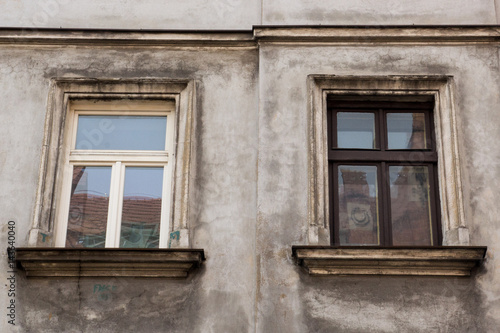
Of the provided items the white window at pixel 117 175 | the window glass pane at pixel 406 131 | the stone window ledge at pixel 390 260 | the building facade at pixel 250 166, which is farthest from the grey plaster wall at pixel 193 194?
the window glass pane at pixel 406 131

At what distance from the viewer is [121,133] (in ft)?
31.7

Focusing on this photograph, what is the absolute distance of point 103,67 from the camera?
9.70 meters

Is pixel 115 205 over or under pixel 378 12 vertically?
under

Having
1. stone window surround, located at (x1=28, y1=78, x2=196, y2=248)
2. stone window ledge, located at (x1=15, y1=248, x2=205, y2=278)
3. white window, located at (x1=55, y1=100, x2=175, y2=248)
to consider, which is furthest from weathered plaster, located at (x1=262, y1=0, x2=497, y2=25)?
stone window ledge, located at (x1=15, y1=248, x2=205, y2=278)

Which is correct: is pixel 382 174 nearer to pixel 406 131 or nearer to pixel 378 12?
pixel 406 131

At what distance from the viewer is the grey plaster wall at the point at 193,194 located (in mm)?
8484

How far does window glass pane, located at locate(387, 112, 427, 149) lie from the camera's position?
9.46m

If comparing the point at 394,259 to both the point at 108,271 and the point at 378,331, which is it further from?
the point at 108,271

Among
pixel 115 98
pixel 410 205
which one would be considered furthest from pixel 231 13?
pixel 410 205

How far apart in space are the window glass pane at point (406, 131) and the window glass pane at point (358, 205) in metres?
0.43

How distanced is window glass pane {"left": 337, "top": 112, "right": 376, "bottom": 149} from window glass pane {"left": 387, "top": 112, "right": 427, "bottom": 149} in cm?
21

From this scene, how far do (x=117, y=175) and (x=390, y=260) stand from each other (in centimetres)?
318

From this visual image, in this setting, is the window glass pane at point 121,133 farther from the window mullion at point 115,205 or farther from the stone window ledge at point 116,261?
the stone window ledge at point 116,261

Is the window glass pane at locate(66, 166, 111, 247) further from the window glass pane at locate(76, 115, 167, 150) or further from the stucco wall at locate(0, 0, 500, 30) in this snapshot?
the stucco wall at locate(0, 0, 500, 30)
